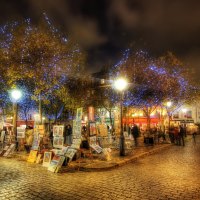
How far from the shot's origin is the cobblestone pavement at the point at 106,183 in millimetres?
7336

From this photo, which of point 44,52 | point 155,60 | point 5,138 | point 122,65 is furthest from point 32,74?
point 155,60

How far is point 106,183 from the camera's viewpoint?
8812 millimetres

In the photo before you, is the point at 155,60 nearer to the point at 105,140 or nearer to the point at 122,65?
the point at 122,65

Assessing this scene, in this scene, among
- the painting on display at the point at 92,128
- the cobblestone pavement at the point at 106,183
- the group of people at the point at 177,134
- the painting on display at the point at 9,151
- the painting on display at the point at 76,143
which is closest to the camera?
the cobblestone pavement at the point at 106,183

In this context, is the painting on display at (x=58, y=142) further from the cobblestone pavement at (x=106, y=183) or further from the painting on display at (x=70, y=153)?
the cobblestone pavement at (x=106, y=183)

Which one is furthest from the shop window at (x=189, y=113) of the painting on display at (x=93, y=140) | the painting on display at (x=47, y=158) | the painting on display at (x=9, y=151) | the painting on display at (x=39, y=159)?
the painting on display at (x=47, y=158)

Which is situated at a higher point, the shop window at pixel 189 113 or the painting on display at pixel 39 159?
the shop window at pixel 189 113

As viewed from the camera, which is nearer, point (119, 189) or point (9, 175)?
point (119, 189)

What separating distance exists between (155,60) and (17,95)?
575 inches

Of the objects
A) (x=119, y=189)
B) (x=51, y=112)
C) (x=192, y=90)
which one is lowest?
(x=119, y=189)

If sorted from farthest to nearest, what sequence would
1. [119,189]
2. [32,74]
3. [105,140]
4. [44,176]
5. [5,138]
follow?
1. [5,138]
2. [32,74]
3. [105,140]
4. [44,176]
5. [119,189]

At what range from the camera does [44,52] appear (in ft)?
59.6

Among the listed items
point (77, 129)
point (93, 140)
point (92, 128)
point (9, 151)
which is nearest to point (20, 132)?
point (9, 151)

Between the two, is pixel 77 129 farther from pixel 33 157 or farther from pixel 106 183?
pixel 106 183
